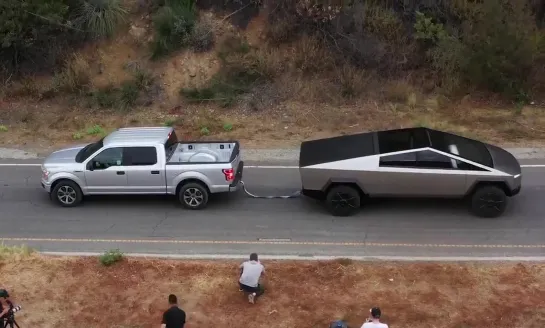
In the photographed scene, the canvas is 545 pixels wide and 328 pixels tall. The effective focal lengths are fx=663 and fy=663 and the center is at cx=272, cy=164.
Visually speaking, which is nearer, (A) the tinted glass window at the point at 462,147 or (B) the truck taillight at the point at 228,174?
(A) the tinted glass window at the point at 462,147

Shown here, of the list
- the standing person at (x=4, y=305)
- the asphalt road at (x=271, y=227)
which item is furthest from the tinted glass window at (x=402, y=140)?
the standing person at (x=4, y=305)

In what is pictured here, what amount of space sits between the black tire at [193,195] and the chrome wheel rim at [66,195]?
2377mm

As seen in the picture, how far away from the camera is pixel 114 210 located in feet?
47.6

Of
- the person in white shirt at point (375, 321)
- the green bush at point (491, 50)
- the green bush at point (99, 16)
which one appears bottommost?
the person in white shirt at point (375, 321)

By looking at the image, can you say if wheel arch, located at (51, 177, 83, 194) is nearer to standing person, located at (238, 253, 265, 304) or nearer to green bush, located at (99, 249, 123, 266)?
green bush, located at (99, 249, 123, 266)

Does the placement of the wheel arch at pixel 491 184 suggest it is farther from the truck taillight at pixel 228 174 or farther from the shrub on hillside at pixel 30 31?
the shrub on hillside at pixel 30 31

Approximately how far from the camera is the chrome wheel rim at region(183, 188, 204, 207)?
1423cm

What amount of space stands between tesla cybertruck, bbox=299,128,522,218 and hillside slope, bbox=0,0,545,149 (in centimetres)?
623

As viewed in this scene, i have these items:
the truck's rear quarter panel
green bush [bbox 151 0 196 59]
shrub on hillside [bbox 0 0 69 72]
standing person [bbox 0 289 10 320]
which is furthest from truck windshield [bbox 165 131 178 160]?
shrub on hillside [bbox 0 0 69 72]

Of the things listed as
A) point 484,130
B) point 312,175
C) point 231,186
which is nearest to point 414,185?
point 312,175

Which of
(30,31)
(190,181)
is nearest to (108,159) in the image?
(190,181)

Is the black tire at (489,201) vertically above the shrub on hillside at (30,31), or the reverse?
the shrub on hillside at (30,31)

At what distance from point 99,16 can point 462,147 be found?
15.2 meters

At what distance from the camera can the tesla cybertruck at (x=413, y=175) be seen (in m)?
13.4
